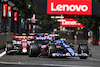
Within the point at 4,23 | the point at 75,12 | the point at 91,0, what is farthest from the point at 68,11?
the point at 4,23

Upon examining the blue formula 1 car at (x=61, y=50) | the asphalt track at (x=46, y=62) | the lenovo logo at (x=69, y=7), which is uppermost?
the lenovo logo at (x=69, y=7)

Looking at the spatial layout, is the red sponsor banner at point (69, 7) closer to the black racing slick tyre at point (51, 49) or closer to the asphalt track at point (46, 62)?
the black racing slick tyre at point (51, 49)

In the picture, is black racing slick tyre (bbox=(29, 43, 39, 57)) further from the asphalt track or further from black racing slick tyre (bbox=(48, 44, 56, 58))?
the asphalt track

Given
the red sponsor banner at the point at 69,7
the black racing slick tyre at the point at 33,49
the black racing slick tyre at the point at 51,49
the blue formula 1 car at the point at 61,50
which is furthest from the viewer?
the red sponsor banner at the point at 69,7

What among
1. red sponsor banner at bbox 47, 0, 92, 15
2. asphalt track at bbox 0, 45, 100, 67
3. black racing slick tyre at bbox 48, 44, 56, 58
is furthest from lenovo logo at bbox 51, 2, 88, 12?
asphalt track at bbox 0, 45, 100, 67

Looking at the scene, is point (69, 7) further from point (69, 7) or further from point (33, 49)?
point (33, 49)

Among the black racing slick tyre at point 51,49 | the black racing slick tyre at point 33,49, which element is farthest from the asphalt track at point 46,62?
the black racing slick tyre at point 33,49

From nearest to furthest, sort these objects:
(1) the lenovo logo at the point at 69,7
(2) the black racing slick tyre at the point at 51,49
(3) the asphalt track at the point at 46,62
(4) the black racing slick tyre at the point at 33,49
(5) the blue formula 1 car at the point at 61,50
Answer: (3) the asphalt track at the point at 46,62
(5) the blue formula 1 car at the point at 61,50
(2) the black racing slick tyre at the point at 51,49
(4) the black racing slick tyre at the point at 33,49
(1) the lenovo logo at the point at 69,7

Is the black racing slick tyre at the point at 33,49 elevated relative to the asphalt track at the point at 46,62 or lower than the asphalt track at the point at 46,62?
elevated

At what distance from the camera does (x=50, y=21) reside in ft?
315

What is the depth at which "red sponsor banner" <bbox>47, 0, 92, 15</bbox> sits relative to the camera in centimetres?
4078

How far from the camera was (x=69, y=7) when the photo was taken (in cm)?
4106

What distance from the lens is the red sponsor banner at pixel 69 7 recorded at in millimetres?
40781

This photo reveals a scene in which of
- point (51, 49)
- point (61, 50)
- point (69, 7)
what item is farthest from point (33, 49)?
point (69, 7)
